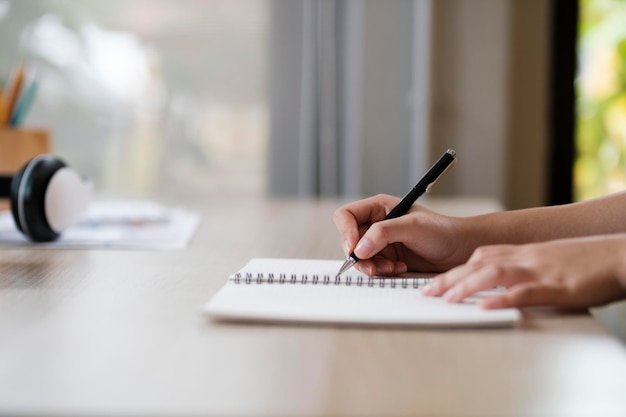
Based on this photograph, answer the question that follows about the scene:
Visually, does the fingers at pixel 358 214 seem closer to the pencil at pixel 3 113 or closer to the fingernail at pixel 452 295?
the fingernail at pixel 452 295

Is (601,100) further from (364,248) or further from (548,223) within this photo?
(364,248)

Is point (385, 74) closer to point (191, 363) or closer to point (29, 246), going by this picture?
point (29, 246)

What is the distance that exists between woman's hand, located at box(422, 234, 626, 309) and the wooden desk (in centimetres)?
2

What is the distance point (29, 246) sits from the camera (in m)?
1.20

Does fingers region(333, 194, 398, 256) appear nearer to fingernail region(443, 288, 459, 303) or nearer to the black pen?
the black pen

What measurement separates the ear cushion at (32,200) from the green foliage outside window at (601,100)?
2.41 m

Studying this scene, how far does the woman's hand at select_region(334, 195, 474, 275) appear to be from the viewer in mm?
845

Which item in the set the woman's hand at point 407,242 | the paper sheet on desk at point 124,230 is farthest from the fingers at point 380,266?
the paper sheet on desk at point 124,230

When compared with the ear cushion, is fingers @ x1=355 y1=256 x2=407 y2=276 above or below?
below

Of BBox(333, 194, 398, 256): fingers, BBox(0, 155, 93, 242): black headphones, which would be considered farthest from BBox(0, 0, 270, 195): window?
BBox(333, 194, 398, 256): fingers

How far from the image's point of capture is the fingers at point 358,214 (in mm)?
912

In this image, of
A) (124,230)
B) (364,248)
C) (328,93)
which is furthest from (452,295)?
(328,93)

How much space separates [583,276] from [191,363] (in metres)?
0.34

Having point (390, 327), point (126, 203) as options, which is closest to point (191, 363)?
point (390, 327)
